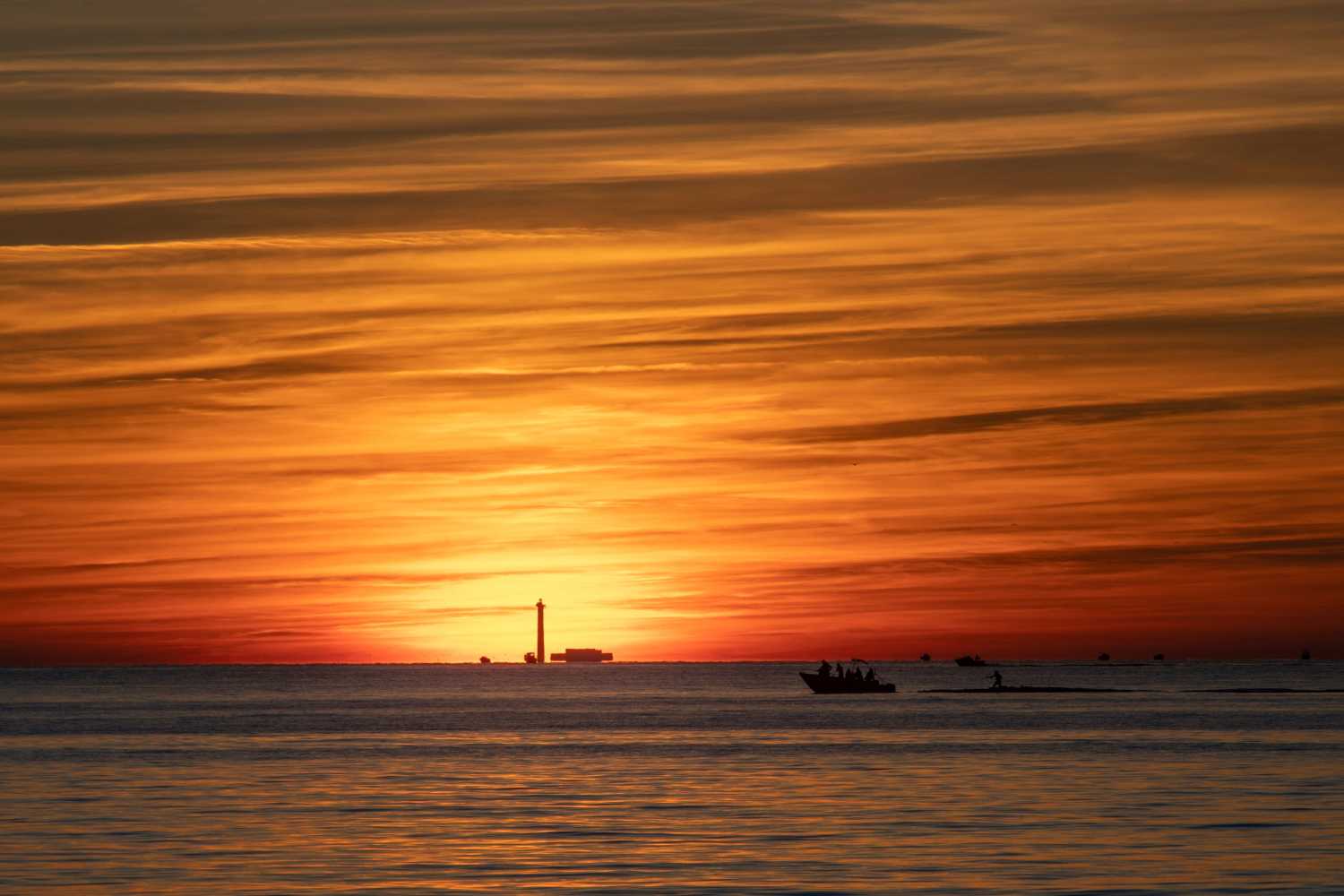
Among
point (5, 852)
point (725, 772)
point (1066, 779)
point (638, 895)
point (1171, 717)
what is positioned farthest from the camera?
point (1171, 717)

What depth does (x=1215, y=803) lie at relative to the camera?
7462cm

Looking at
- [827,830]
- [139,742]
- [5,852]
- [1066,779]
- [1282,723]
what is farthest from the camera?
[1282,723]

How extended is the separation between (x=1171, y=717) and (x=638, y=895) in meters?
126

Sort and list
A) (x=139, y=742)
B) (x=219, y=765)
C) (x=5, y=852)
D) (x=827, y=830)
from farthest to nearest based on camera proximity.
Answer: (x=139, y=742), (x=219, y=765), (x=827, y=830), (x=5, y=852)

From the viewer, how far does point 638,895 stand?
48.9m

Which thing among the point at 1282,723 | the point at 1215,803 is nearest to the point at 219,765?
the point at 1215,803

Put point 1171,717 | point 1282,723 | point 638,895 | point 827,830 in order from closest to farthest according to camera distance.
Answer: point 638,895
point 827,830
point 1282,723
point 1171,717

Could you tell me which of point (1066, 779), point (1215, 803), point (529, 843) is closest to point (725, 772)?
point (1066, 779)

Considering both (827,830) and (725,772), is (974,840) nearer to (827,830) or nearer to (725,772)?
(827,830)

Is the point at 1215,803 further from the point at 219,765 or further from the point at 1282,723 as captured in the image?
the point at 1282,723

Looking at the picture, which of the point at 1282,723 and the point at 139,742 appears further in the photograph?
the point at 1282,723

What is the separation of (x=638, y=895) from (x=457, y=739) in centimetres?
9032

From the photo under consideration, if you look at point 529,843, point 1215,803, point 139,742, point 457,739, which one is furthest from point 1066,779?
point 139,742

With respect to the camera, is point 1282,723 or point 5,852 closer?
point 5,852
